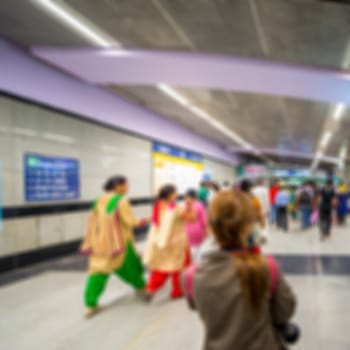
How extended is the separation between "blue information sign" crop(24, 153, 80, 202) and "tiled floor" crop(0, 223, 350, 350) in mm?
1473

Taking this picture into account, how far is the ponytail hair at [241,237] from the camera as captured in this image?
1150 mm

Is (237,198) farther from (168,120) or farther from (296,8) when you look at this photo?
(168,120)

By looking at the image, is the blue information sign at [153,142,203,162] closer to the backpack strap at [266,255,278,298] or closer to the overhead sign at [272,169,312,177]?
the backpack strap at [266,255,278,298]

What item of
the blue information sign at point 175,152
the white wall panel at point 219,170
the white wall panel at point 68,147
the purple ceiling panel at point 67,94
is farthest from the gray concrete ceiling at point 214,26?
the white wall panel at point 219,170

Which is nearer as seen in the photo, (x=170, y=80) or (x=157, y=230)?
(x=157, y=230)

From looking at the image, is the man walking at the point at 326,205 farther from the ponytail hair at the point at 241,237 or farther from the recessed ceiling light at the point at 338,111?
the ponytail hair at the point at 241,237

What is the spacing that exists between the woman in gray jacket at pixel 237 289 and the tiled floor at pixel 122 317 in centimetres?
185

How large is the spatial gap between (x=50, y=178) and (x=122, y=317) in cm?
366

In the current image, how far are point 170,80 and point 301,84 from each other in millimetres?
Result: 2533

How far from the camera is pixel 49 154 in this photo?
6.39m

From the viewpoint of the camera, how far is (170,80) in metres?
6.86

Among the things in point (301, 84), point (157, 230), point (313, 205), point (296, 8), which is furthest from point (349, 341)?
point (313, 205)

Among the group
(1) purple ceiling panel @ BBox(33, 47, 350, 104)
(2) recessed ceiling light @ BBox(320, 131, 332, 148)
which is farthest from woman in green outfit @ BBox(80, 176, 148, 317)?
(2) recessed ceiling light @ BBox(320, 131, 332, 148)

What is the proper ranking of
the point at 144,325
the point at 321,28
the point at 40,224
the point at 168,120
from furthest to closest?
the point at 168,120 → the point at 40,224 → the point at 321,28 → the point at 144,325
